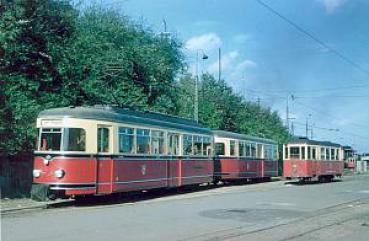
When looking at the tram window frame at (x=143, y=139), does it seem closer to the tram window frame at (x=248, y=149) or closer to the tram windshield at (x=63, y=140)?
the tram windshield at (x=63, y=140)

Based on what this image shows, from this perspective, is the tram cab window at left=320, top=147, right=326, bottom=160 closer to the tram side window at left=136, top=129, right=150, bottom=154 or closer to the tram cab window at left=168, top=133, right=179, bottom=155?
the tram cab window at left=168, top=133, right=179, bottom=155

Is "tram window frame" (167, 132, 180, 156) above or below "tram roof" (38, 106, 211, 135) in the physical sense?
below

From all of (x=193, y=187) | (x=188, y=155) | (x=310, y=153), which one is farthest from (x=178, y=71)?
(x=188, y=155)

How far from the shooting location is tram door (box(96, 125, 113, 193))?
19.6 metres

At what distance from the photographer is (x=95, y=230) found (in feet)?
41.7

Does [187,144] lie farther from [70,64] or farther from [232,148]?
[232,148]

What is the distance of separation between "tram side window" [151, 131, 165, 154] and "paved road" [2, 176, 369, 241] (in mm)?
2912

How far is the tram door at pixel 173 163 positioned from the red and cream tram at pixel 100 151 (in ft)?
0.58

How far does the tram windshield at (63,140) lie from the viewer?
19.0 meters

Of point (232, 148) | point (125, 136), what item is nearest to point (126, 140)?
point (125, 136)

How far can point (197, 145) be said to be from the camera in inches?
1115

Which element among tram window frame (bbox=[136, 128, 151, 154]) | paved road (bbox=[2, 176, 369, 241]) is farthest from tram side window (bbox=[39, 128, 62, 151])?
tram window frame (bbox=[136, 128, 151, 154])

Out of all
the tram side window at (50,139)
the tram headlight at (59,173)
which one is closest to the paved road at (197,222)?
the tram headlight at (59,173)

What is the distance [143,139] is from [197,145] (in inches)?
247
